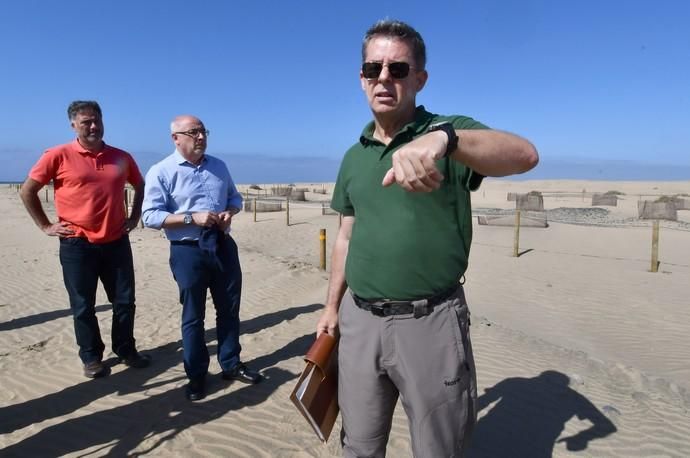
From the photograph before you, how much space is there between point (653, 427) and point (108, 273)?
196 inches

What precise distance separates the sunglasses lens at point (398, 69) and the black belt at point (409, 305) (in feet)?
2.86

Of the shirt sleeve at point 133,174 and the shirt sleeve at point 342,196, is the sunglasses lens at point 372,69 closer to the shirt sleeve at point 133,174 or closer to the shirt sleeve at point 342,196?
the shirt sleeve at point 342,196

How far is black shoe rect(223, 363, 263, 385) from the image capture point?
4.14 metres

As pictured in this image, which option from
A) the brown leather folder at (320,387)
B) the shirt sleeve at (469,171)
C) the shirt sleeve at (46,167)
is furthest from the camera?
the shirt sleeve at (46,167)

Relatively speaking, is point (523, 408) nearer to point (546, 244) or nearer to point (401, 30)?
point (401, 30)

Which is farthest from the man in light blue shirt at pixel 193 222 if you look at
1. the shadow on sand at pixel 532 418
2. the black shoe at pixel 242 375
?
the shadow on sand at pixel 532 418

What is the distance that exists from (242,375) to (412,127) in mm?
3216

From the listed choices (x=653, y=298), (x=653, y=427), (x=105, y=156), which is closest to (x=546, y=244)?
(x=653, y=298)

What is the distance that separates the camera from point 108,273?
13.5 feet

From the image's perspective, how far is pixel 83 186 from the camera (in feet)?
12.6

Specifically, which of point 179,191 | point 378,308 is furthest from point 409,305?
point 179,191

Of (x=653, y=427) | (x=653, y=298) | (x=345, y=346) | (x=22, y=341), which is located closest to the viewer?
(x=345, y=346)

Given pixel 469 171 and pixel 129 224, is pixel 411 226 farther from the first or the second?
pixel 129 224

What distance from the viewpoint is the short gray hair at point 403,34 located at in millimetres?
1765
